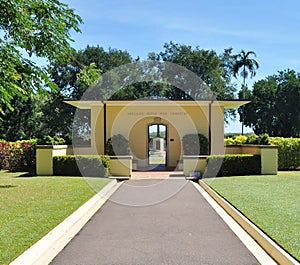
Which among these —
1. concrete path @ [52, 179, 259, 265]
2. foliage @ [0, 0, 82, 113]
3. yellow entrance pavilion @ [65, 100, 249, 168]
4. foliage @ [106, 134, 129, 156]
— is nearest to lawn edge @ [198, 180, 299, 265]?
concrete path @ [52, 179, 259, 265]

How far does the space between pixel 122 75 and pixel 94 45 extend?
6.46m

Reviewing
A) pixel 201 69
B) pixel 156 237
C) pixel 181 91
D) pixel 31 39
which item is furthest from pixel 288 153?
pixel 201 69

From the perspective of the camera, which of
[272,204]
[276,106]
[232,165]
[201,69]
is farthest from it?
[276,106]

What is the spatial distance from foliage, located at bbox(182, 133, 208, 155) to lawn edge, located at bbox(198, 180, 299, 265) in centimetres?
1026

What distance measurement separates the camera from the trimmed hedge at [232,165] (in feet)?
55.0

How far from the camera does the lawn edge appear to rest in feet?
16.5

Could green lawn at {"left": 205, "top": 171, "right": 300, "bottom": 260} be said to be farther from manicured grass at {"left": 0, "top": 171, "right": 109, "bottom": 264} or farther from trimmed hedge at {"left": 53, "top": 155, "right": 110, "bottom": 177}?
trimmed hedge at {"left": 53, "top": 155, "right": 110, "bottom": 177}

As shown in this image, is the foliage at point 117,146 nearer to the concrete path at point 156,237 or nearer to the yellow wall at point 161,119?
the yellow wall at point 161,119

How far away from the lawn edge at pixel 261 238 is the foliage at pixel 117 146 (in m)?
10.6

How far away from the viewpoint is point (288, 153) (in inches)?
775

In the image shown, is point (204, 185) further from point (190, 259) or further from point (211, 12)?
point (190, 259)

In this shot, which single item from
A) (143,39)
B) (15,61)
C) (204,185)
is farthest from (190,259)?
(143,39)

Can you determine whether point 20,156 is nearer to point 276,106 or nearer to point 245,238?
point 245,238

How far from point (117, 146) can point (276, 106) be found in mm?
29954
